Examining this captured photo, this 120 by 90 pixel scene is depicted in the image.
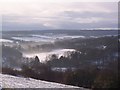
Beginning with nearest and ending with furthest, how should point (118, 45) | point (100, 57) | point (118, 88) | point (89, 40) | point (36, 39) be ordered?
point (118, 88)
point (118, 45)
point (100, 57)
point (89, 40)
point (36, 39)

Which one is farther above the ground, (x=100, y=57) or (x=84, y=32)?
(x=84, y=32)

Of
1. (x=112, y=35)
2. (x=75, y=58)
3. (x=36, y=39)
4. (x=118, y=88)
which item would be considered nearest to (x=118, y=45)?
(x=112, y=35)

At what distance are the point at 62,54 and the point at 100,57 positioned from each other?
5.87 ft

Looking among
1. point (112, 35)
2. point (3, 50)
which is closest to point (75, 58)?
point (112, 35)

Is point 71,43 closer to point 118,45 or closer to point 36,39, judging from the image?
point 36,39

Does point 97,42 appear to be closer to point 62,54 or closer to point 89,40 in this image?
point 89,40

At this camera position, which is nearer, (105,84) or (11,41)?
(105,84)

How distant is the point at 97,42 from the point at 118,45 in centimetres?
135

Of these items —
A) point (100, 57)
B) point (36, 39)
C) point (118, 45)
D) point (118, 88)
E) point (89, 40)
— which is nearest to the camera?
point (118, 88)

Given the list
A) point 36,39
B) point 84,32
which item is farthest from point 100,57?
point 36,39

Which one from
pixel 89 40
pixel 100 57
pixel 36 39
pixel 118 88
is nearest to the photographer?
pixel 118 88

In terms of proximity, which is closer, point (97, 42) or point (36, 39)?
point (97, 42)

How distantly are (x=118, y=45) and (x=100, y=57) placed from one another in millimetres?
1103

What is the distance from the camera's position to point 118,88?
3748mm
